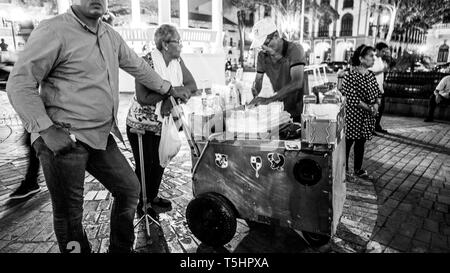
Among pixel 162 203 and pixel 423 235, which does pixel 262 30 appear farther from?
pixel 423 235

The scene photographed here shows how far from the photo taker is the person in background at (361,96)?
4566 millimetres

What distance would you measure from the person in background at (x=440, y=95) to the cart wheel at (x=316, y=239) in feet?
27.4

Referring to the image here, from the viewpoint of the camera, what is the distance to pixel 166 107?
2.91 m

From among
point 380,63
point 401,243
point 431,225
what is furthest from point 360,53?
point 401,243

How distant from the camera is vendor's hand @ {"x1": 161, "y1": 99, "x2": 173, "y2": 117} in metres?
2.90

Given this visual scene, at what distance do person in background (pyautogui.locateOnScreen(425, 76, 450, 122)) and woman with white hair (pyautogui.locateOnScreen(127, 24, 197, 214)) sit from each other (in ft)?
28.5

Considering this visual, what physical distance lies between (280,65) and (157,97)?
1.65 m

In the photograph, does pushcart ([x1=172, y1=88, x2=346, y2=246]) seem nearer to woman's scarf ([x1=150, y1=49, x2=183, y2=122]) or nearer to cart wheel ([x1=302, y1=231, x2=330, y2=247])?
cart wheel ([x1=302, y1=231, x2=330, y2=247])

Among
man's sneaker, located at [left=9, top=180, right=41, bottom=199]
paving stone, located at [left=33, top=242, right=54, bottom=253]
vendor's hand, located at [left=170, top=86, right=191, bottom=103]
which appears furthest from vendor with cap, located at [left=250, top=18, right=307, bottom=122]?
man's sneaker, located at [left=9, top=180, right=41, bottom=199]

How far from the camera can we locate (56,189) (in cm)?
202

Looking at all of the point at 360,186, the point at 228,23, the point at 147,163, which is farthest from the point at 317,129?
the point at 228,23

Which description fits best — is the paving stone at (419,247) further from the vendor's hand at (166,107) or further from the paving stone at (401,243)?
the vendor's hand at (166,107)

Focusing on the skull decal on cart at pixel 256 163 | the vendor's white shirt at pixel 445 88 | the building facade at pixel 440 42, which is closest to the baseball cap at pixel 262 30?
the skull decal on cart at pixel 256 163

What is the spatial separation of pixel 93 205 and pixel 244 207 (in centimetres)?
231
